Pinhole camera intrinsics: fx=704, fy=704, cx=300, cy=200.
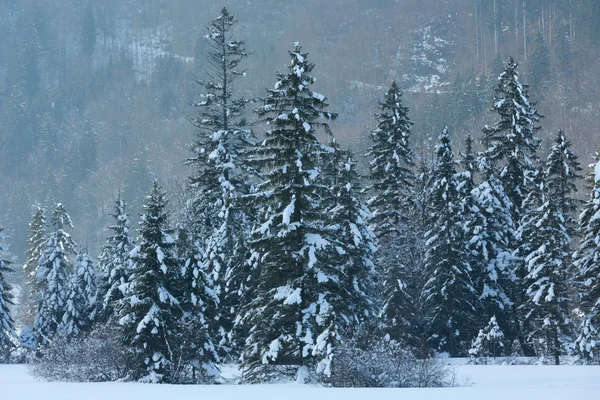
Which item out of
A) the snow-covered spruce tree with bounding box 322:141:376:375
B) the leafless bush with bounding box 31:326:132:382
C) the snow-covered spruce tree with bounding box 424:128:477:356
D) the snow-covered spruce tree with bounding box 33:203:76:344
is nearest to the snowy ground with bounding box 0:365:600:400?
the leafless bush with bounding box 31:326:132:382

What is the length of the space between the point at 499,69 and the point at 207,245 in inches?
6035

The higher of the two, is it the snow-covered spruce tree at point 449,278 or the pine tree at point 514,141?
the pine tree at point 514,141

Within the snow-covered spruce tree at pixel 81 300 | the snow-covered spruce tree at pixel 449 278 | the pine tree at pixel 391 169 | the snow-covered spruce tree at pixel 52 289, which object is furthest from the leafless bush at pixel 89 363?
the pine tree at pixel 391 169

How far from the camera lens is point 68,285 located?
157ft

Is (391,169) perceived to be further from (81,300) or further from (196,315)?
(81,300)

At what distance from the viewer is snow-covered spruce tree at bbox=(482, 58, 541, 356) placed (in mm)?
41938

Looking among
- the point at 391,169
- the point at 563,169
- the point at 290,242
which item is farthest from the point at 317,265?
the point at 563,169

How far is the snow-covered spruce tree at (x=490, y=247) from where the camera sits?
41.0 meters

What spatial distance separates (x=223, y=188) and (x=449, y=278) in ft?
46.1

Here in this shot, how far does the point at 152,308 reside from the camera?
26672mm

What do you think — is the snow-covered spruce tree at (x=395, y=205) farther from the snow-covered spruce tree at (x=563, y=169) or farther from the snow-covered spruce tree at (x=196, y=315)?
the snow-covered spruce tree at (x=196, y=315)

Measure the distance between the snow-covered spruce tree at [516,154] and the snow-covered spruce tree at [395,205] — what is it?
5.36 metres

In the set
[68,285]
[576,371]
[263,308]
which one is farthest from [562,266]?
[68,285]

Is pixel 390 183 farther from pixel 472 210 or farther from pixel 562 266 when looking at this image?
pixel 562 266
